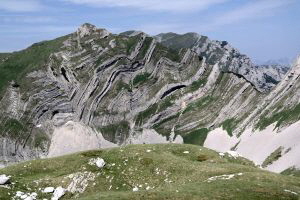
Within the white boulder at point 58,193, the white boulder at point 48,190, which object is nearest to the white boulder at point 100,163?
the white boulder at point 58,193

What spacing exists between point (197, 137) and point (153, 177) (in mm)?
137153

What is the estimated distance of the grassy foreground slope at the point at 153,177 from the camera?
4053 centimetres

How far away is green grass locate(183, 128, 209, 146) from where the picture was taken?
7338 inches

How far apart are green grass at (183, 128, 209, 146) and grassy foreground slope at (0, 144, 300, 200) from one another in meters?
121

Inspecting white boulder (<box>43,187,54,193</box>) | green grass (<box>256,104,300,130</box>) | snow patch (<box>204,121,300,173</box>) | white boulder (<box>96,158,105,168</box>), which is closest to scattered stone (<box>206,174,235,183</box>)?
white boulder (<box>96,158,105,168</box>)

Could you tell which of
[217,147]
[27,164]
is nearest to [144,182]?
[27,164]

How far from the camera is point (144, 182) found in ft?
174

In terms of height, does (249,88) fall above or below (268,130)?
above

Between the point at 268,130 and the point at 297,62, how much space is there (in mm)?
35143

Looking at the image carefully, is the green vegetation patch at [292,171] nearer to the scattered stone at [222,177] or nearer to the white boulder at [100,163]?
the white boulder at [100,163]

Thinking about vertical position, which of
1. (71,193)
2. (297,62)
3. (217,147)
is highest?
(297,62)

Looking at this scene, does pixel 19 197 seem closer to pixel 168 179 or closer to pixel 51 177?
pixel 51 177

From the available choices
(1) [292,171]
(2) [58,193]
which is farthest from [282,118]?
(2) [58,193]

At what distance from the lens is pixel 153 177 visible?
5369 centimetres
